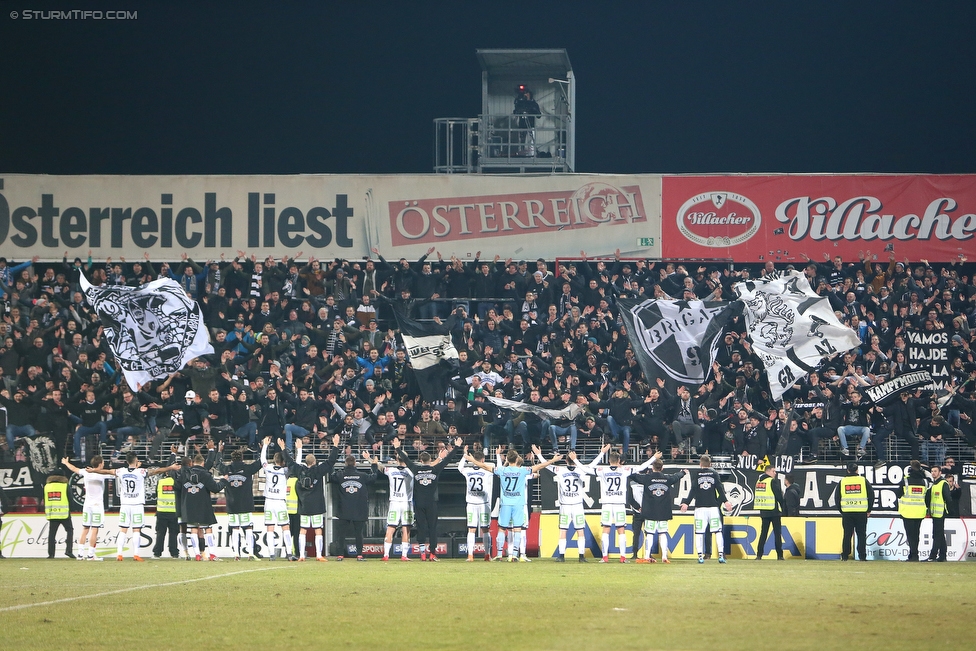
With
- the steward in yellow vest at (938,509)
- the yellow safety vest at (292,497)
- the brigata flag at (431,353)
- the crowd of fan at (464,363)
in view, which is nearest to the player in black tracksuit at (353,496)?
the yellow safety vest at (292,497)

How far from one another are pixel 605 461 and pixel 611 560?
12.1 ft

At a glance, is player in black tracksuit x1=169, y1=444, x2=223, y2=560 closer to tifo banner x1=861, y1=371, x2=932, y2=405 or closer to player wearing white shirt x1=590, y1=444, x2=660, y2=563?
player wearing white shirt x1=590, y1=444, x2=660, y2=563

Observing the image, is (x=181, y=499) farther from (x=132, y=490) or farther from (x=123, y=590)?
(x=123, y=590)

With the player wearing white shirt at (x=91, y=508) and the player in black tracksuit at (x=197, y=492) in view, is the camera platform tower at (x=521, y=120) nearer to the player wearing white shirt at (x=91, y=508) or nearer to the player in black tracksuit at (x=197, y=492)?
the player in black tracksuit at (x=197, y=492)

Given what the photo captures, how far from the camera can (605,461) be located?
26266mm

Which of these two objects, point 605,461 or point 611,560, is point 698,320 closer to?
point 605,461

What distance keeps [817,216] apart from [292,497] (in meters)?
17.8

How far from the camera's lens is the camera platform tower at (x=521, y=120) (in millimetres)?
34594

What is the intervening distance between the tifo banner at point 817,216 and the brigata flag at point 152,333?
13386 millimetres

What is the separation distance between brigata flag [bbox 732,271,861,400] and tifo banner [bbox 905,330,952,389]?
1.42 meters

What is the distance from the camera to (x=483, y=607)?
1352 cm

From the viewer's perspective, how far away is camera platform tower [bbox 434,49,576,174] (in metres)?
34.6

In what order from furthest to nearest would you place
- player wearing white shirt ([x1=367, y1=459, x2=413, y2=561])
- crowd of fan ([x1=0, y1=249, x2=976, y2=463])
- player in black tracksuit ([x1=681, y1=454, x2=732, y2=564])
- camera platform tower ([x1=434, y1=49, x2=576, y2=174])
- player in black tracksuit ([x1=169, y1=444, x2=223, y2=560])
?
camera platform tower ([x1=434, y1=49, x2=576, y2=174]) < crowd of fan ([x1=0, y1=249, x2=976, y2=463]) < player in black tracksuit ([x1=169, y1=444, x2=223, y2=560]) < player wearing white shirt ([x1=367, y1=459, x2=413, y2=561]) < player in black tracksuit ([x1=681, y1=454, x2=732, y2=564])

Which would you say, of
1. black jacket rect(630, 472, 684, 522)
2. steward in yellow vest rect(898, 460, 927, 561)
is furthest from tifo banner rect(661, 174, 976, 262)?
black jacket rect(630, 472, 684, 522)
